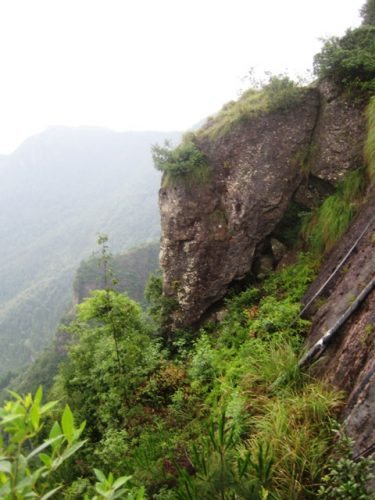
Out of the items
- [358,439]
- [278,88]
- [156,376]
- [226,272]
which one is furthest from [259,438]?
[278,88]

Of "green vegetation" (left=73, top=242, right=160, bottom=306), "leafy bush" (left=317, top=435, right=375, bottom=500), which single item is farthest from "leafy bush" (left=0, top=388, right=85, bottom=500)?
"green vegetation" (left=73, top=242, right=160, bottom=306)

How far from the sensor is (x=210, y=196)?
1011cm

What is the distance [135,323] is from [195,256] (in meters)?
2.57

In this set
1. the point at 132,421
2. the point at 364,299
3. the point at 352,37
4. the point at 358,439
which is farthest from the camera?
the point at 352,37

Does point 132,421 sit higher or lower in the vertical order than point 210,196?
lower

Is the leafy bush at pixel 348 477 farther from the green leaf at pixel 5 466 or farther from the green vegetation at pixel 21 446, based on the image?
the green leaf at pixel 5 466

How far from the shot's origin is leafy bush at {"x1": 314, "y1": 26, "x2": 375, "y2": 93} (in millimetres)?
8031

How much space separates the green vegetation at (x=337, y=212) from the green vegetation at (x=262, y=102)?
2744 millimetres

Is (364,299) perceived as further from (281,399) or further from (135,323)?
(135,323)

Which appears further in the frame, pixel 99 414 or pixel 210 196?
pixel 210 196

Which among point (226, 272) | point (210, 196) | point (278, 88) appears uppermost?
point (278, 88)

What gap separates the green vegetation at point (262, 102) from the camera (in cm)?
939

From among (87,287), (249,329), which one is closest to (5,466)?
(249,329)

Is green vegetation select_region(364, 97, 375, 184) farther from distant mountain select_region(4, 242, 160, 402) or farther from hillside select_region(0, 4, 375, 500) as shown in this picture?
distant mountain select_region(4, 242, 160, 402)
